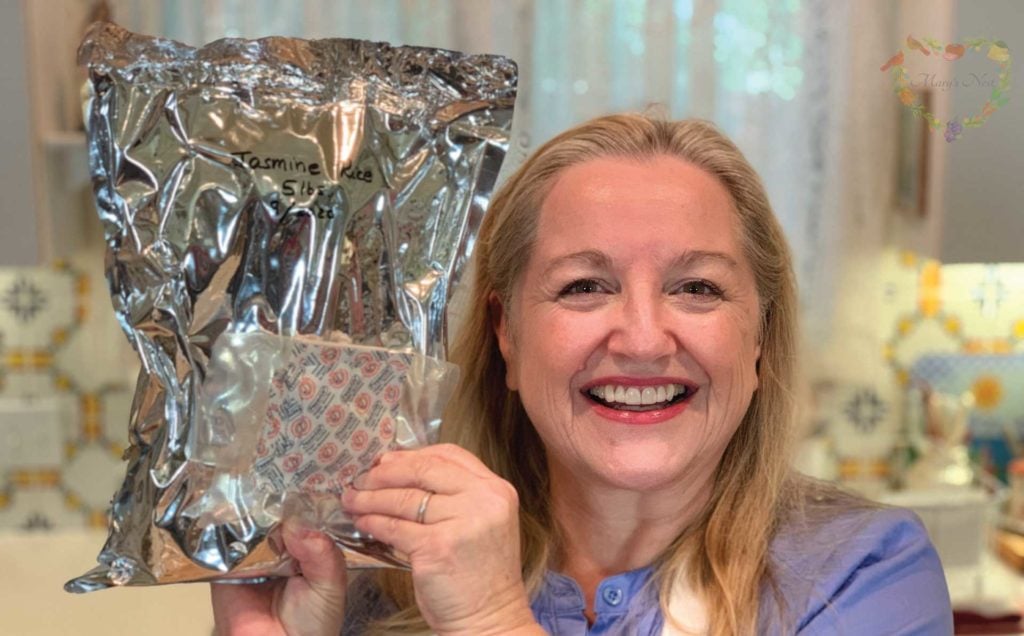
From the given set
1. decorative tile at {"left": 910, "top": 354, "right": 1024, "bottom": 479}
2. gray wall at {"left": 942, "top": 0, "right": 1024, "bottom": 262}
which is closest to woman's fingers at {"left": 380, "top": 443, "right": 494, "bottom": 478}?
gray wall at {"left": 942, "top": 0, "right": 1024, "bottom": 262}

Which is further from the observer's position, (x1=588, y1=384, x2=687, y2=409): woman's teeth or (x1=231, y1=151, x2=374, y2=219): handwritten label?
(x1=588, y1=384, x2=687, y2=409): woman's teeth

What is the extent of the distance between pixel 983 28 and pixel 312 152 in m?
1.39

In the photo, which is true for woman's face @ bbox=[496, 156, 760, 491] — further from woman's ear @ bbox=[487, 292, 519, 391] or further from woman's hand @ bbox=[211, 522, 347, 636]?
woman's hand @ bbox=[211, 522, 347, 636]

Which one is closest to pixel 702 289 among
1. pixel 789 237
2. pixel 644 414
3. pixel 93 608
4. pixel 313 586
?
pixel 644 414

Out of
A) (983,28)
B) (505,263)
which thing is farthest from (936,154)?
(505,263)

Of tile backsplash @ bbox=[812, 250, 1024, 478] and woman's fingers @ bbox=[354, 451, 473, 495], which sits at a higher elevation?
woman's fingers @ bbox=[354, 451, 473, 495]

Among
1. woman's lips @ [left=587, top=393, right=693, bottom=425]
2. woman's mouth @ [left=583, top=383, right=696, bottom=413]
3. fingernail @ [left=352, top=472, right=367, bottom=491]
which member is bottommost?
fingernail @ [left=352, top=472, right=367, bottom=491]

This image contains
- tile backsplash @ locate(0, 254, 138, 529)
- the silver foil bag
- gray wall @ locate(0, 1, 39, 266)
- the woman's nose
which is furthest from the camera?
tile backsplash @ locate(0, 254, 138, 529)

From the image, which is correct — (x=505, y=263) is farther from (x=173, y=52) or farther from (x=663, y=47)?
(x=663, y=47)

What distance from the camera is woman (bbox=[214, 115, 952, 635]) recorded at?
34.5 inches

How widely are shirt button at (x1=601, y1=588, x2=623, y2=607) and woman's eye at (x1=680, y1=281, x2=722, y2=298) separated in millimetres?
309

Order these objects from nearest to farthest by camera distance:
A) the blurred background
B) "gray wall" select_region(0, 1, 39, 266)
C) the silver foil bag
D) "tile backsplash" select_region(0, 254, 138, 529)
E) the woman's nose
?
the silver foil bag → the woman's nose → "gray wall" select_region(0, 1, 39, 266) → the blurred background → "tile backsplash" select_region(0, 254, 138, 529)

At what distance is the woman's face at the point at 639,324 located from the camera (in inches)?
38.4

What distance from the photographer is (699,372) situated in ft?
3.25
